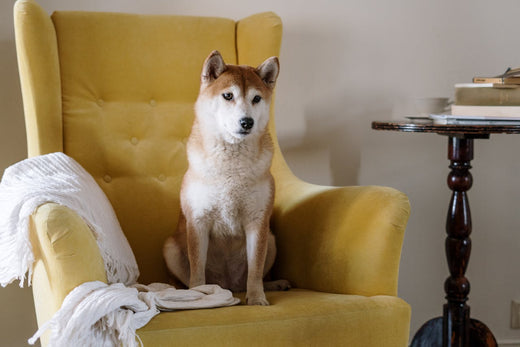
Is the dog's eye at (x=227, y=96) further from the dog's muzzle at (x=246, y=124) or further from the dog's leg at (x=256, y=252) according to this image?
the dog's leg at (x=256, y=252)

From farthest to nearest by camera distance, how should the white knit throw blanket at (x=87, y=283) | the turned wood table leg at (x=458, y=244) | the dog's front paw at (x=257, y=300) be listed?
the turned wood table leg at (x=458, y=244) < the dog's front paw at (x=257, y=300) < the white knit throw blanket at (x=87, y=283)

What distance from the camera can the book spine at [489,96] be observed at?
1578mm

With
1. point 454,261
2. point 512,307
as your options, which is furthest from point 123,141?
point 512,307

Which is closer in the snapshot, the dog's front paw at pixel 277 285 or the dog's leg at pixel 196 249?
the dog's leg at pixel 196 249

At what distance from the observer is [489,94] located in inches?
62.9

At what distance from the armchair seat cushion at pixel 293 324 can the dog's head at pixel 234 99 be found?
16.6 inches

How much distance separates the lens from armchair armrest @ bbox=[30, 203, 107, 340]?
3.39 feet

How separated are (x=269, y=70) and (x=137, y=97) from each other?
54 centimetres

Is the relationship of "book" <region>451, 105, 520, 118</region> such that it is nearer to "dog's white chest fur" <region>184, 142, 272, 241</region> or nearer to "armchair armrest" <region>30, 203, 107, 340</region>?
"dog's white chest fur" <region>184, 142, 272, 241</region>

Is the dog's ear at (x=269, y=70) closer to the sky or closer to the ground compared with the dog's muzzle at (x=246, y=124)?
closer to the sky

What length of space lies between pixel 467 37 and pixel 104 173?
4.68ft

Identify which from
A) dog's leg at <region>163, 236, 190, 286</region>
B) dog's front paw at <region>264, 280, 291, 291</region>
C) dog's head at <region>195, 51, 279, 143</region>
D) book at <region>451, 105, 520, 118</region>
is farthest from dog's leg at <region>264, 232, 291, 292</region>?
book at <region>451, 105, 520, 118</region>

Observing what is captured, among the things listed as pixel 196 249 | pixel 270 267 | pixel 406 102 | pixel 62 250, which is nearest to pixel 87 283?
pixel 62 250

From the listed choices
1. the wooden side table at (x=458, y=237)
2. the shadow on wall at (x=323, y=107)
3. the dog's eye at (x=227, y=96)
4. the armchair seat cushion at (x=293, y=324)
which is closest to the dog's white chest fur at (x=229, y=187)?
the dog's eye at (x=227, y=96)
